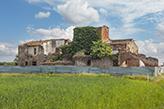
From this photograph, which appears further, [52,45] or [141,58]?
[52,45]

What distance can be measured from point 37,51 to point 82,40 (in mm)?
12901

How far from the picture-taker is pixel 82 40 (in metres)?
37.5

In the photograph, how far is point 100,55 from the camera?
3114cm

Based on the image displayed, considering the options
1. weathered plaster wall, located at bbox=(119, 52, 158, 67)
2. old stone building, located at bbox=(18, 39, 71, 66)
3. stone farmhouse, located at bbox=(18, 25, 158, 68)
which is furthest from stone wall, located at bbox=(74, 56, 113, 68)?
old stone building, located at bbox=(18, 39, 71, 66)

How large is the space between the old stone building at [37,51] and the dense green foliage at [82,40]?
13.8 ft

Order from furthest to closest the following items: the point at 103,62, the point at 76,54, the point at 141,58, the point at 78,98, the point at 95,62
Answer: the point at 76,54, the point at 95,62, the point at 103,62, the point at 141,58, the point at 78,98

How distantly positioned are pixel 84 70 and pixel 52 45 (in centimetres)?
2020

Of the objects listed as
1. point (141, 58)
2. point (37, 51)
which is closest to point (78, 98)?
point (141, 58)

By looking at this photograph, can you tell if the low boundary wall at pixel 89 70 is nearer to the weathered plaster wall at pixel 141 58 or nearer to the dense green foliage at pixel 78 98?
the weathered plaster wall at pixel 141 58

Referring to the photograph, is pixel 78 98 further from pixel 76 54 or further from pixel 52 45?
pixel 52 45

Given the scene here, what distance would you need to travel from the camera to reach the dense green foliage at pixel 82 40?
37062 mm

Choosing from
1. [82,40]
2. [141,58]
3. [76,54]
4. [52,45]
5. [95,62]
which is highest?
[82,40]

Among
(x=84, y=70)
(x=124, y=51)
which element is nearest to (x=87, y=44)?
(x=124, y=51)

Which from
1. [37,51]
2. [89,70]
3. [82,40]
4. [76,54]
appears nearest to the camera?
[89,70]
